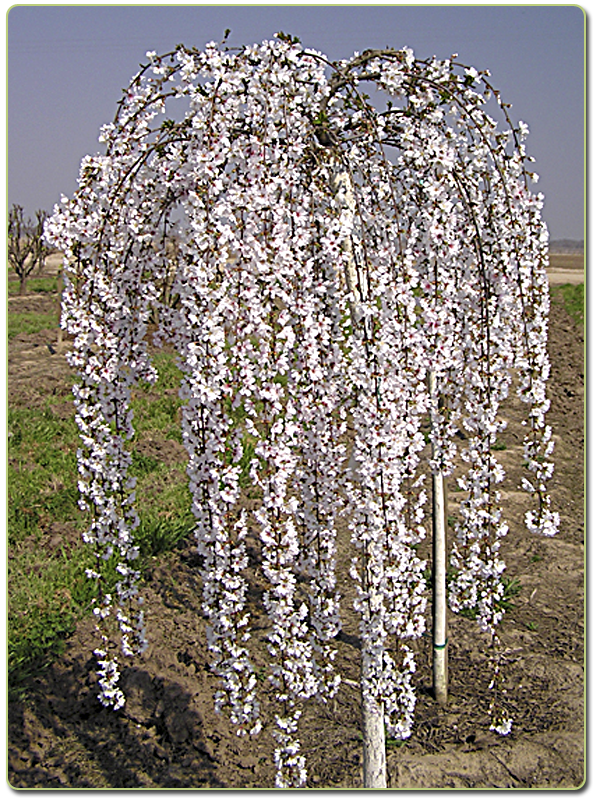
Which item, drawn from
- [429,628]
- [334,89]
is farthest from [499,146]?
[429,628]

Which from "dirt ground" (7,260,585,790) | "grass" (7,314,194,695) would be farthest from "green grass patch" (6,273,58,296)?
"dirt ground" (7,260,585,790)

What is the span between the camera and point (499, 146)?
2994 millimetres

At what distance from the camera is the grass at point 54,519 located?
462 cm

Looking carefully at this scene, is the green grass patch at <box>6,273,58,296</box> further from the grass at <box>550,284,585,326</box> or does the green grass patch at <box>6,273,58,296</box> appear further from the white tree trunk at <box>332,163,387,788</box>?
the white tree trunk at <box>332,163,387,788</box>

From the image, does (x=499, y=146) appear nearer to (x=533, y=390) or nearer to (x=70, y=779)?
(x=533, y=390)

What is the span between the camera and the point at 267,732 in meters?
4.05

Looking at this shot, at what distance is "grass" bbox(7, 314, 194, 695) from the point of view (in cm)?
462

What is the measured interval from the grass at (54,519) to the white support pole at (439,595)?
2.35 meters

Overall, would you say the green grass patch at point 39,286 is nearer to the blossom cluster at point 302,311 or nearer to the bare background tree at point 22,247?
the bare background tree at point 22,247

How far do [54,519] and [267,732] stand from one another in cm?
298

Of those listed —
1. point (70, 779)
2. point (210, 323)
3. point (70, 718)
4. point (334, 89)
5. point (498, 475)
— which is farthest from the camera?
point (70, 718)

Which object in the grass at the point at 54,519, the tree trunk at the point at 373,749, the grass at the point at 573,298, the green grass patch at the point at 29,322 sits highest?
the grass at the point at 573,298

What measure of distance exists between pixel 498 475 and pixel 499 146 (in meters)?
1.45

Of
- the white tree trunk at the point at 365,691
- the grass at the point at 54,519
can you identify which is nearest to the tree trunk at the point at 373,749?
the white tree trunk at the point at 365,691
